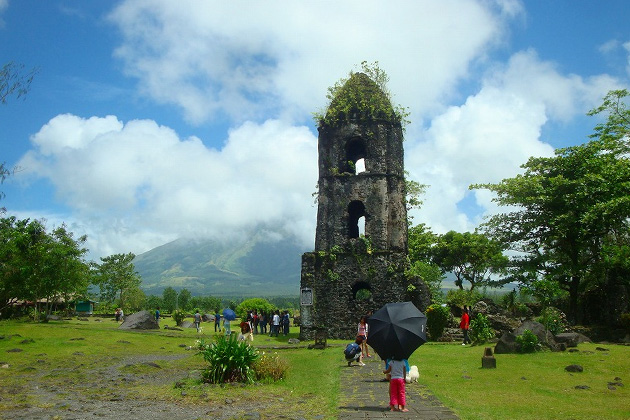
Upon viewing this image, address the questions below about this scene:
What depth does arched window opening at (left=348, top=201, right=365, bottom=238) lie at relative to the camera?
915 inches

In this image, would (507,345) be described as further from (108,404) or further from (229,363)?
(108,404)

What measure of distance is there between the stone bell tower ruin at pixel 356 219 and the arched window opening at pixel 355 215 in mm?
48

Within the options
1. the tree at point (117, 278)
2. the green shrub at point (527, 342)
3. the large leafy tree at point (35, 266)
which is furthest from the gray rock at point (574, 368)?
the tree at point (117, 278)

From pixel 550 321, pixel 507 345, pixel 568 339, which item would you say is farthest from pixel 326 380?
pixel 550 321

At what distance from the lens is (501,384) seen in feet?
30.8

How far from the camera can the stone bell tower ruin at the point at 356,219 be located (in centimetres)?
2042

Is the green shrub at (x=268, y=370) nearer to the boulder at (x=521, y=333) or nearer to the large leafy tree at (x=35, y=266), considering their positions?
the boulder at (x=521, y=333)

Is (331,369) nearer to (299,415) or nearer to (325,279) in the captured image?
(299,415)

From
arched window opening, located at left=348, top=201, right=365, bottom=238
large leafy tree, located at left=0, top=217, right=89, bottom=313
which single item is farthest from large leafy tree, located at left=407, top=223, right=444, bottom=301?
large leafy tree, located at left=0, top=217, right=89, bottom=313

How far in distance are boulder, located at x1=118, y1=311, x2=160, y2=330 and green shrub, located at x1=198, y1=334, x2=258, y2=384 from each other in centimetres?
1744

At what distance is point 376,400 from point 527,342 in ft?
21.9

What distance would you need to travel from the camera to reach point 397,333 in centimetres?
780

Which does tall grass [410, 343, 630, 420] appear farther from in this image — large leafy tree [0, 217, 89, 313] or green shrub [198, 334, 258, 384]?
large leafy tree [0, 217, 89, 313]

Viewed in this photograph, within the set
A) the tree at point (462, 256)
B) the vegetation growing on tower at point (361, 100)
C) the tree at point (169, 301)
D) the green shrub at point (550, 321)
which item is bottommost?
the tree at point (169, 301)
